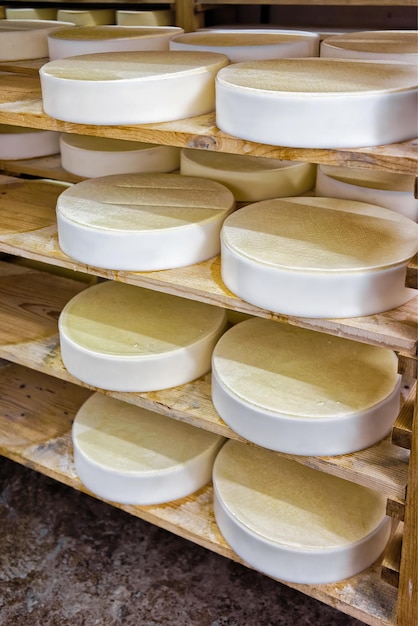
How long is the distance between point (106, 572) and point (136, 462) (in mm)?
393

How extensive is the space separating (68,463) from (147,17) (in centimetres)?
137

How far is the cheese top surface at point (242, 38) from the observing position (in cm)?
170

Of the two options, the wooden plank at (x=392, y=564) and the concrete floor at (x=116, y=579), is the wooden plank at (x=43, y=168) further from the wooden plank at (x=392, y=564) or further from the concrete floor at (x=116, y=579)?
the wooden plank at (x=392, y=564)

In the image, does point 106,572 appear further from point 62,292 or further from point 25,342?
point 62,292

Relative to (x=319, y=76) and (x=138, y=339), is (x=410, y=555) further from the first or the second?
(x=319, y=76)

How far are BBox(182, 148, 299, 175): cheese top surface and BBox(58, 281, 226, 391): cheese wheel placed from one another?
38 centimetres

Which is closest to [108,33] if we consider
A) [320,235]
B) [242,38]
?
[242,38]

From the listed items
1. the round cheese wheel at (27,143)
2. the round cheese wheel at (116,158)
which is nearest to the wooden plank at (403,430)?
the round cheese wheel at (116,158)

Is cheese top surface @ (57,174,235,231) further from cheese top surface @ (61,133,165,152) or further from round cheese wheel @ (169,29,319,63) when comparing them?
round cheese wheel @ (169,29,319,63)

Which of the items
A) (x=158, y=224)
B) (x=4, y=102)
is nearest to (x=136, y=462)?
(x=158, y=224)

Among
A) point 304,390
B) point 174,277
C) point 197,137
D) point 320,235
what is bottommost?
point 304,390

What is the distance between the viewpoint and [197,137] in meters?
1.34

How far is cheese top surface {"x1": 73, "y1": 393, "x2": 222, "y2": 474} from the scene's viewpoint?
1875 mm

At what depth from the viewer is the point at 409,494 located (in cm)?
138
